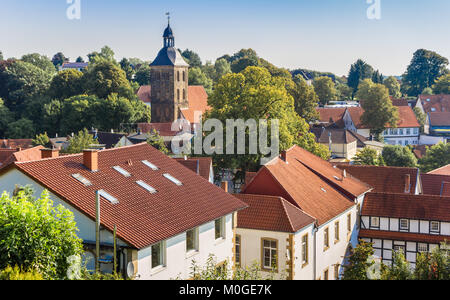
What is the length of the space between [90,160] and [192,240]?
4.52 metres

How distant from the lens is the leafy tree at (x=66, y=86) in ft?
291

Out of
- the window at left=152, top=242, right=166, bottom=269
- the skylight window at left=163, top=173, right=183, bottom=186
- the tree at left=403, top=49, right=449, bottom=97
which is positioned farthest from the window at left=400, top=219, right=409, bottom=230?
the tree at left=403, top=49, right=449, bottom=97

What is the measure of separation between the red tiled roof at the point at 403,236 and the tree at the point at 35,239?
22940mm

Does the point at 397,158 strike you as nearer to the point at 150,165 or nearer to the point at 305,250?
the point at 305,250

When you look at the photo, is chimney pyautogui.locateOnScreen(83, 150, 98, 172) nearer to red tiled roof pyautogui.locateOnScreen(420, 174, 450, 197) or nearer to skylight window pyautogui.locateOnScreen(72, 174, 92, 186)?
skylight window pyautogui.locateOnScreen(72, 174, 92, 186)

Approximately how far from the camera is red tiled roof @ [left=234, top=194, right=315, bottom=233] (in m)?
24.4

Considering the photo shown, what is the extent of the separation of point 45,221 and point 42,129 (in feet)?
233

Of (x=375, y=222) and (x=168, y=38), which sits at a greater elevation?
(x=168, y=38)

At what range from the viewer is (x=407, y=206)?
108 ft

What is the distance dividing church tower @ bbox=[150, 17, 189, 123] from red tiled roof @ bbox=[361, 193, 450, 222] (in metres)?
50.3

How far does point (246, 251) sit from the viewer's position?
81.7 feet

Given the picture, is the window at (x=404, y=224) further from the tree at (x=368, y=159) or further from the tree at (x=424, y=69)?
the tree at (x=424, y=69)

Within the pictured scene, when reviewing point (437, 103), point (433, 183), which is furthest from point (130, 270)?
point (437, 103)
